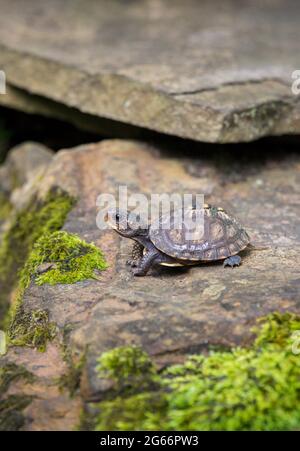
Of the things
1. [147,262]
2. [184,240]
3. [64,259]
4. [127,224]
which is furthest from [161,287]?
[64,259]

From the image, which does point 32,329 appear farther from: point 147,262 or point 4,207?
point 4,207

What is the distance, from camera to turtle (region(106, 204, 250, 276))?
493cm

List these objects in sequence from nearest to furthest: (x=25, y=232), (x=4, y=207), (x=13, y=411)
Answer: (x=13, y=411) < (x=25, y=232) < (x=4, y=207)

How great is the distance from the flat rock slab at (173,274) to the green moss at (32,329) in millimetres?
72

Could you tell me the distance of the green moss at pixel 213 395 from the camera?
3.63 meters

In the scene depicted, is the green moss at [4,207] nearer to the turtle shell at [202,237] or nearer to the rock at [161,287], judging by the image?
the rock at [161,287]

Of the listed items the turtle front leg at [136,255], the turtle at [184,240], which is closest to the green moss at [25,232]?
the turtle front leg at [136,255]

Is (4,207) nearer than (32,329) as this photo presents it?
No

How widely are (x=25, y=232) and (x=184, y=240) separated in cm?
248

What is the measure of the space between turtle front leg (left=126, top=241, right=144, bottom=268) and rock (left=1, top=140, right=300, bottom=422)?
64 millimetres

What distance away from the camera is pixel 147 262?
5.00 m

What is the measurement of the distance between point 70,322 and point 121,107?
12.0ft

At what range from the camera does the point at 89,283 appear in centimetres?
494

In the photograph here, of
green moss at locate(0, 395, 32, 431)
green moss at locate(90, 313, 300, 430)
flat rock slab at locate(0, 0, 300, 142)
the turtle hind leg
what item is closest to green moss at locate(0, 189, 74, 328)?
flat rock slab at locate(0, 0, 300, 142)
